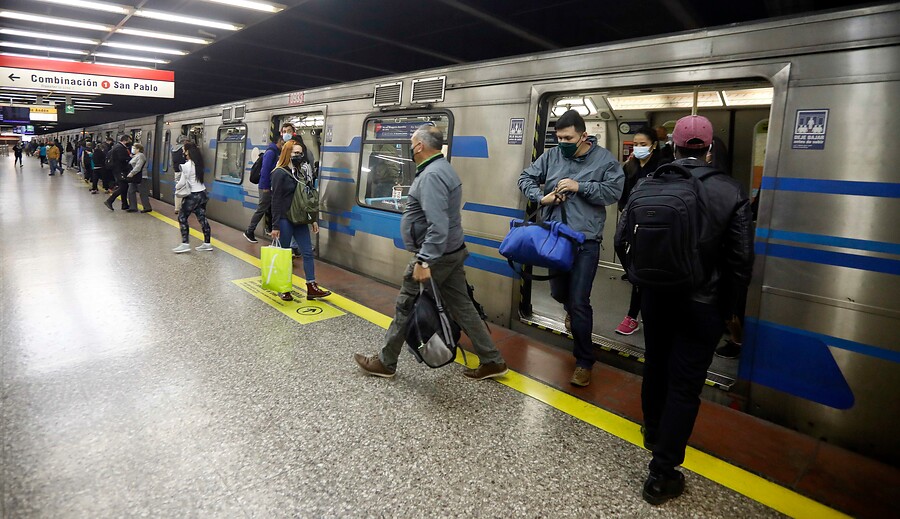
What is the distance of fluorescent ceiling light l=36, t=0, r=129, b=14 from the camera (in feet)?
20.4

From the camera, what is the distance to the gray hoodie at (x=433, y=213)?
2.64 m

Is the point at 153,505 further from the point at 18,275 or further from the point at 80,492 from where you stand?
the point at 18,275

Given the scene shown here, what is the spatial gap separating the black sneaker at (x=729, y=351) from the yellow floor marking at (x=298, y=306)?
3.16 metres

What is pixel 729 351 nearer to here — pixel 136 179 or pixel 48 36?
pixel 136 179

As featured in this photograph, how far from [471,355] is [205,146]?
797cm

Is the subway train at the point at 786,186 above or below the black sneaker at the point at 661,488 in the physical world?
above

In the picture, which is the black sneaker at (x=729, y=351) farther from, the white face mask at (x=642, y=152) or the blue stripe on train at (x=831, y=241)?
the white face mask at (x=642, y=152)

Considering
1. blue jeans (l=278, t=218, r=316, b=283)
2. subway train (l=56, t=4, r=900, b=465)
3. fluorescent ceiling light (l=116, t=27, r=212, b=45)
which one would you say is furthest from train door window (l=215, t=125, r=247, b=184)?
subway train (l=56, t=4, r=900, b=465)

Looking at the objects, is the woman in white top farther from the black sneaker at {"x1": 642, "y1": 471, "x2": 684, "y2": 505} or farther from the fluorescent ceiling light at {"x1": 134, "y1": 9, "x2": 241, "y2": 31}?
the black sneaker at {"x1": 642, "y1": 471, "x2": 684, "y2": 505}

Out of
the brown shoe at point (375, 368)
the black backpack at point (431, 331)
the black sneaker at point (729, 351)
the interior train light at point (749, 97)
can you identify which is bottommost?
the brown shoe at point (375, 368)

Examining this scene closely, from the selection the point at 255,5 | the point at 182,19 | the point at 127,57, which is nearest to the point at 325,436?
the point at 255,5

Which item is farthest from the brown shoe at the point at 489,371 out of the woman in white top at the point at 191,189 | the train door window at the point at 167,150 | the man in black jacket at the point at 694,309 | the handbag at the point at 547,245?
the train door window at the point at 167,150

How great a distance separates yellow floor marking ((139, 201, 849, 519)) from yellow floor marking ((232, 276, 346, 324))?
1466 millimetres

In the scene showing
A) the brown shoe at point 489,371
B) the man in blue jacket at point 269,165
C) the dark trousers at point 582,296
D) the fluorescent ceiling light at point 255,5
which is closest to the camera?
the dark trousers at point 582,296
